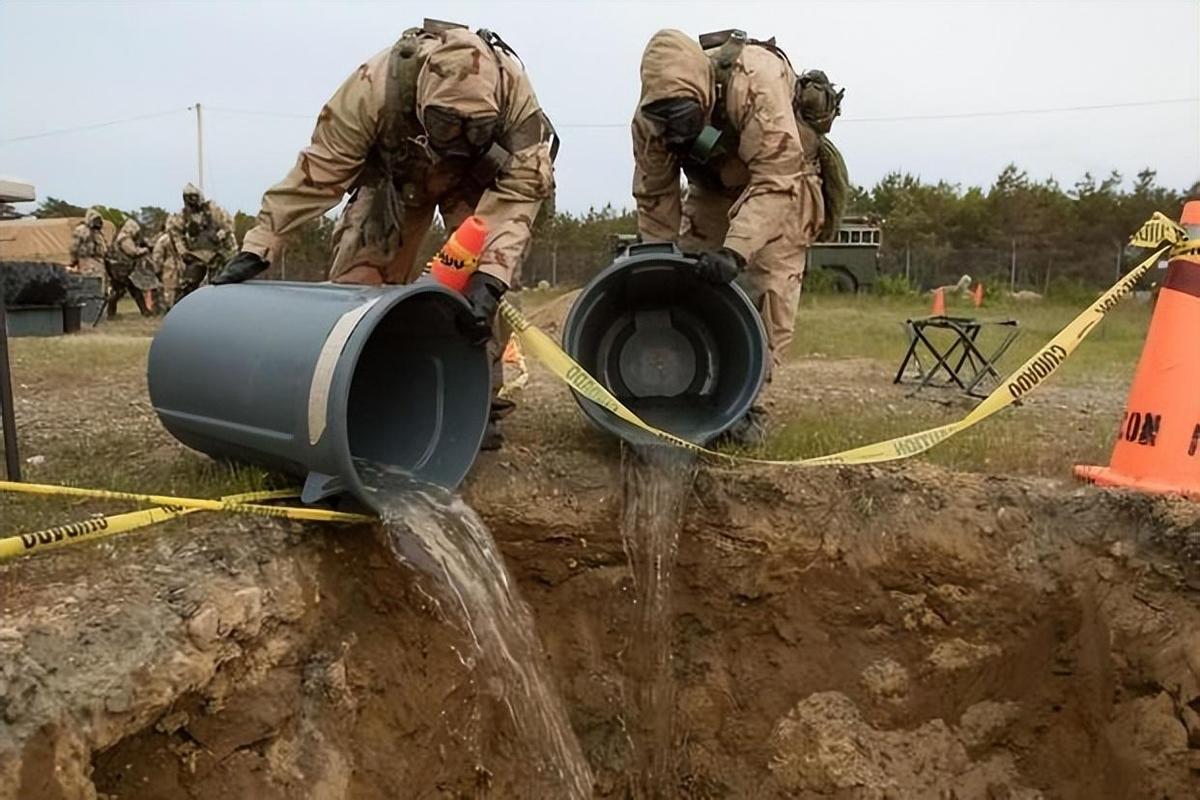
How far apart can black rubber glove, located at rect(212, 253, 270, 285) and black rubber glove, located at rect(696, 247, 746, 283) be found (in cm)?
150

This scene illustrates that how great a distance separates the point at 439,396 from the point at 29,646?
1614 mm

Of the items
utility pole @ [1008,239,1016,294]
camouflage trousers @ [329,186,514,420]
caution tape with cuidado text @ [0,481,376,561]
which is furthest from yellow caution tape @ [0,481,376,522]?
utility pole @ [1008,239,1016,294]

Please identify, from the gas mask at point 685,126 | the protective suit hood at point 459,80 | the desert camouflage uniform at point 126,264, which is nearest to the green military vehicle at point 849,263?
the desert camouflage uniform at point 126,264

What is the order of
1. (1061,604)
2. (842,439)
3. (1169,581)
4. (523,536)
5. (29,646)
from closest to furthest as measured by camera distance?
(29,646) → (1169,581) → (1061,604) → (523,536) → (842,439)

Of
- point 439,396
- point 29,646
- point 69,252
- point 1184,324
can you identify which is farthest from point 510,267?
point 69,252

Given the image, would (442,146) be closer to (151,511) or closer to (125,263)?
(151,511)

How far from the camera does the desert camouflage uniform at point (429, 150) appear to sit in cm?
352

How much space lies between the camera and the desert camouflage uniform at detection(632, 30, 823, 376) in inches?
149

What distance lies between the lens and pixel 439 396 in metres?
3.66

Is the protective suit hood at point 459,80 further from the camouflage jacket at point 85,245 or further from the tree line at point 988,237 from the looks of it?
the tree line at point 988,237

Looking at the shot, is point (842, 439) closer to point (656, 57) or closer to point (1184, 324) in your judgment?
point (1184, 324)

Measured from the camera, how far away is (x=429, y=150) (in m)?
3.68

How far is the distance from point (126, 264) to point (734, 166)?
39.2ft

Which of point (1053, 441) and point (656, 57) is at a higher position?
point (656, 57)
